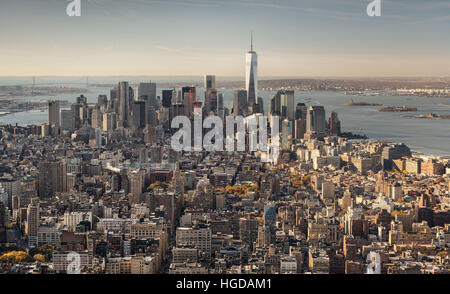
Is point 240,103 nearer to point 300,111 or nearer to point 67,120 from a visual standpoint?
point 300,111

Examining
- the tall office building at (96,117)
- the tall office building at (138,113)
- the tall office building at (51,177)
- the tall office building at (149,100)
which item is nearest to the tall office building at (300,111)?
the tall office building at (149,100)

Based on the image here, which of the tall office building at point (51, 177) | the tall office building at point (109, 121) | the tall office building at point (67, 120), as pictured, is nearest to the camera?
the tall office building at point (51, 177)

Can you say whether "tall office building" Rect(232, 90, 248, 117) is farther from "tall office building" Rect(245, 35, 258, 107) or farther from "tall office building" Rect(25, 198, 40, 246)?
"tall office building" Rect(25, 198, 40, 246)

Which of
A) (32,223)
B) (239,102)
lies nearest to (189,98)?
(239,102)

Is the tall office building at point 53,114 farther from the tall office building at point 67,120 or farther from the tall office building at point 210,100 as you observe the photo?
the tall office building at point 210,100
